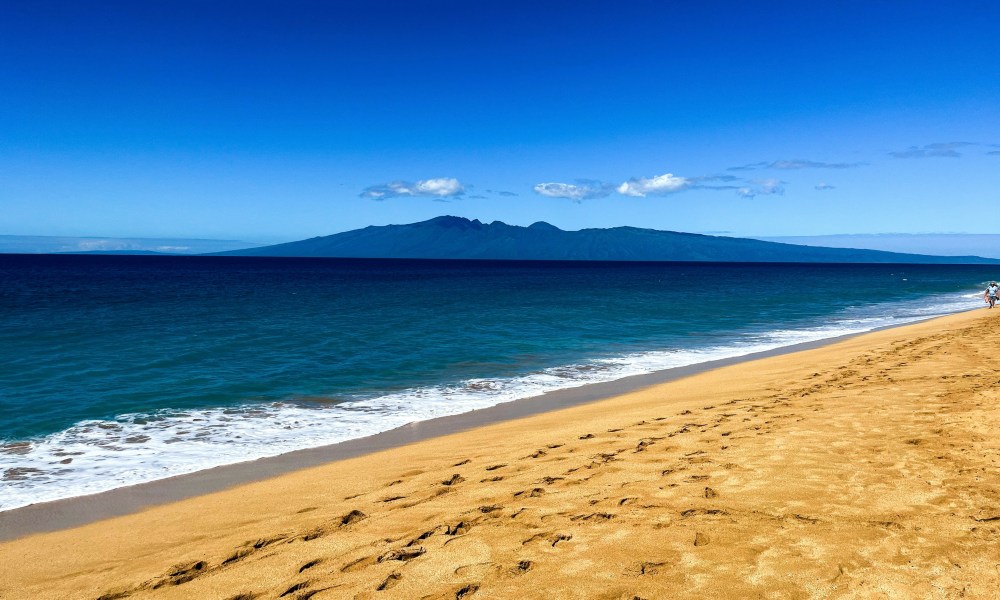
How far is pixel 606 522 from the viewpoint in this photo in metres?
5.38

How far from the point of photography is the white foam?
880cm

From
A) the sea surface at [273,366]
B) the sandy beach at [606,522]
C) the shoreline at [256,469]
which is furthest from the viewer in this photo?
the sea surface at [273,366]

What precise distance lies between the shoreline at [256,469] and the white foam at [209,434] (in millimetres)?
298

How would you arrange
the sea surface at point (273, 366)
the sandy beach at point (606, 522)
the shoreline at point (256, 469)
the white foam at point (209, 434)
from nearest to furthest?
1. the sandy beach at point (606, 522)
2. the shoreline at point (256, 469)
3. the white foam at point (209, 434)
4. the sea surface at point (273, 366)

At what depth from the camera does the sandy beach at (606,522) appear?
4.39m

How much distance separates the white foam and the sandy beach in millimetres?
1844

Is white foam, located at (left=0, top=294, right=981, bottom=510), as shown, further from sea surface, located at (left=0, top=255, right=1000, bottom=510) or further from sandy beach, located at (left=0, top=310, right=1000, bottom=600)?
sandy beach, located at (left=0, top=310, right=1000, bottom=600)

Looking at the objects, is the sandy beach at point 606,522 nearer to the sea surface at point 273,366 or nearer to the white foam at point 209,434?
the white foam at point 209,434

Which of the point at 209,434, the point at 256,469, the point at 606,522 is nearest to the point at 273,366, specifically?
the point at 209,434

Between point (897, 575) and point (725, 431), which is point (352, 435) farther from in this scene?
point (897, 575)

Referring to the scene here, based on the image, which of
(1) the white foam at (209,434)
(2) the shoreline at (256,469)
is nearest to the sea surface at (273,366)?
(1) the white foam at (209,434)

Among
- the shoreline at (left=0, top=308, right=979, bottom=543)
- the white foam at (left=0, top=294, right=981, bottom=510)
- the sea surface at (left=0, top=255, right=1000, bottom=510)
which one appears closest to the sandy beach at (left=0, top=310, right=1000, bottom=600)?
the shoreline at (left=0, top=308, right=979, bottom=543)

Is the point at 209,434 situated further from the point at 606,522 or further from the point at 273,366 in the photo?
the point at 606,522

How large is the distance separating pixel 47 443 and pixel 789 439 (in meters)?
12.5
